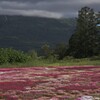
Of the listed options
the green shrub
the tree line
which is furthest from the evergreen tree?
the green shrub

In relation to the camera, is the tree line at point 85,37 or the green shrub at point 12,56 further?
the tree line at point 85,37

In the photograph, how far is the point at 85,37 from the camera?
137m

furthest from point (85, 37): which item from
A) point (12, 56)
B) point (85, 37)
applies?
point (12, 56)

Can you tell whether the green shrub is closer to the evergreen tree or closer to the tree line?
the tree line

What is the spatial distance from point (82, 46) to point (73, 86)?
103m

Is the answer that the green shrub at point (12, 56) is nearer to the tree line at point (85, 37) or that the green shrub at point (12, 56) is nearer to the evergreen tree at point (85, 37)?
the tree line at point (85, 37)

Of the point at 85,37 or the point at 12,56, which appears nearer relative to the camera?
the point at 12,56

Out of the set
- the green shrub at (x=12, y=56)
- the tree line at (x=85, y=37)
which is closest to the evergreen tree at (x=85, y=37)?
Answer: the tree line at (x=85, y=37)

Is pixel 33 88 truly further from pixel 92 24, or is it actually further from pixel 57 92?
pixel 92 24

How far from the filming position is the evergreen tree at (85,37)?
128875 millimetres

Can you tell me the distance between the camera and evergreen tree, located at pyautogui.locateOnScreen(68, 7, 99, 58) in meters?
129

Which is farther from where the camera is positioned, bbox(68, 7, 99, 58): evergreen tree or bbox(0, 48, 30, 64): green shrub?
bbox(68, 7, 99, 58): evergreen tree

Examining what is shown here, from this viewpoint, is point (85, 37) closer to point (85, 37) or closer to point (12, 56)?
point (85, 37)

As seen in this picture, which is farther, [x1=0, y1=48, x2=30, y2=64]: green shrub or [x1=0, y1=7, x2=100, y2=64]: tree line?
[x1=0, y1=7, x2=100, y2=64]: tree line
